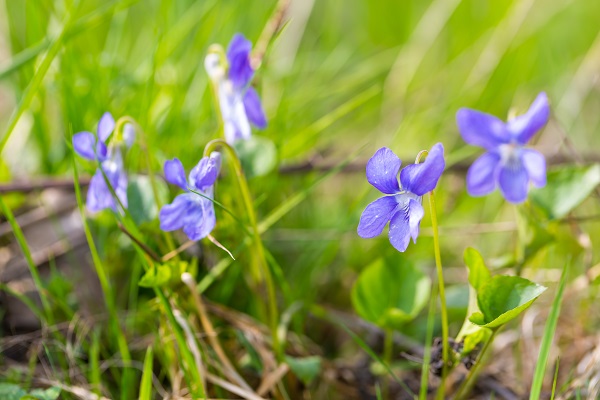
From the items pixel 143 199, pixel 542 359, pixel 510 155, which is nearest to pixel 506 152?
pixel 510 155

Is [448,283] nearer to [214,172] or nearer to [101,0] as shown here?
[214,172]

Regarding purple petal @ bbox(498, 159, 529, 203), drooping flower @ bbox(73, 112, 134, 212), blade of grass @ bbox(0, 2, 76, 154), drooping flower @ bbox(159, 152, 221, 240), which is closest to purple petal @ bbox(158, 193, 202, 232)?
drooping flower @ bbox(159, 152, 221, 240)

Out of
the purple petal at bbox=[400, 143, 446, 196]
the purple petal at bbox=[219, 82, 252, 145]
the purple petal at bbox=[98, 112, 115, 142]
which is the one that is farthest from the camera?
the purple petal at bbox=[219, 82, 252, 145]

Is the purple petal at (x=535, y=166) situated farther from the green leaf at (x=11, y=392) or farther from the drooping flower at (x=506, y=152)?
the green leaf at (x=11, y=392)

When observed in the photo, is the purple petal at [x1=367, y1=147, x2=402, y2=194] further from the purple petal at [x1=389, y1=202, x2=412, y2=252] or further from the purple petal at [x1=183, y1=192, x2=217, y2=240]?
the purple petal at [x1=183, y1=192, x2=217, y2=240]

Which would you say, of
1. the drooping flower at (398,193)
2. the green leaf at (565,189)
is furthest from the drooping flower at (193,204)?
the green leaf at (565,189)

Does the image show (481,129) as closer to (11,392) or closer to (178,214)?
(178,214)

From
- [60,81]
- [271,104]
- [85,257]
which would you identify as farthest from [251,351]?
[271,104]
